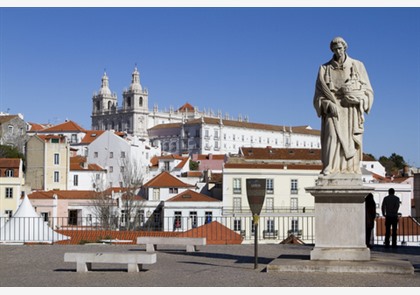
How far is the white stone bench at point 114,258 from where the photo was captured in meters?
13.8

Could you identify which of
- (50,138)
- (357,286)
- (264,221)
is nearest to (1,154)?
(50,138)

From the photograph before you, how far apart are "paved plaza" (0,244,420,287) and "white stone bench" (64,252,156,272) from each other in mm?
173

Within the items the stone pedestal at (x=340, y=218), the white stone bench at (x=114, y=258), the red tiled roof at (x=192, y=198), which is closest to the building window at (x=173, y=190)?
the red tiled roof at (x=192, y=198)

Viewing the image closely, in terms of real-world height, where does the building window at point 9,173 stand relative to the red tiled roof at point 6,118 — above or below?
below

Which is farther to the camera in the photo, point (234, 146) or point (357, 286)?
point (234, 146)

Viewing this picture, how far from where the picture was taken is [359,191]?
13523 millimetres

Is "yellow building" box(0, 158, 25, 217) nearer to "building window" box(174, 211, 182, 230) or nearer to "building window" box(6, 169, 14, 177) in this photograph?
"building window" box(6, 169, 14, 177)

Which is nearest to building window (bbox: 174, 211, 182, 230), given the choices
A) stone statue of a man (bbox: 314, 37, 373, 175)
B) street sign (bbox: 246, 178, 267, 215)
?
street sign (bbox: 246, 178, 267, 215)

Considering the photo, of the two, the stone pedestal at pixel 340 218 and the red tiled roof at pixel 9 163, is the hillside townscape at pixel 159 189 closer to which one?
the red tiled roof at pixel 9 163

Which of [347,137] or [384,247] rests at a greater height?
[347,137]

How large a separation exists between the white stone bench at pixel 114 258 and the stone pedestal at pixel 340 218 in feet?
9.32

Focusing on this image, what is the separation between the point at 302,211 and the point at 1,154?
149ft

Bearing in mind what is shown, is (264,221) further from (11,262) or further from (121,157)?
(121,157)

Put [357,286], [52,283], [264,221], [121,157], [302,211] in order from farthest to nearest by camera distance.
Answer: [121,157] < [302,211] < [264,221] < [52,283] < [357,286]
